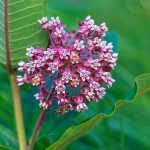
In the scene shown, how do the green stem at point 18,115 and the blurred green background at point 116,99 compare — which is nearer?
the green stem at point 18,115

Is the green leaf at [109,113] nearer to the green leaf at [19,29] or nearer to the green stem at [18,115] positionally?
the green stem at [18,115]

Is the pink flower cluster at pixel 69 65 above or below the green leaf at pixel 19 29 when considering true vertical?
below

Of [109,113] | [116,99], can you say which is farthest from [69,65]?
[116,99]

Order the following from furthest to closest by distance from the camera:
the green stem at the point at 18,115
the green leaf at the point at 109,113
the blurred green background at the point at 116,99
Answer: the blurred green background at the point at 116,99 < the green stem at the point at 18,115 < the green leaf at the point at 109,113

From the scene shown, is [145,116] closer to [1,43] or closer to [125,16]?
[1,43]

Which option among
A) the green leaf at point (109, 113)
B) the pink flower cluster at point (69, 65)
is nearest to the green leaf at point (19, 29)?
the pink flower cluster at point (69, 65)

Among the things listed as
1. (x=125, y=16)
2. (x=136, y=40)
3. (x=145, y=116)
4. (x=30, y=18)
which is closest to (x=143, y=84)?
(x=30, y=18)
